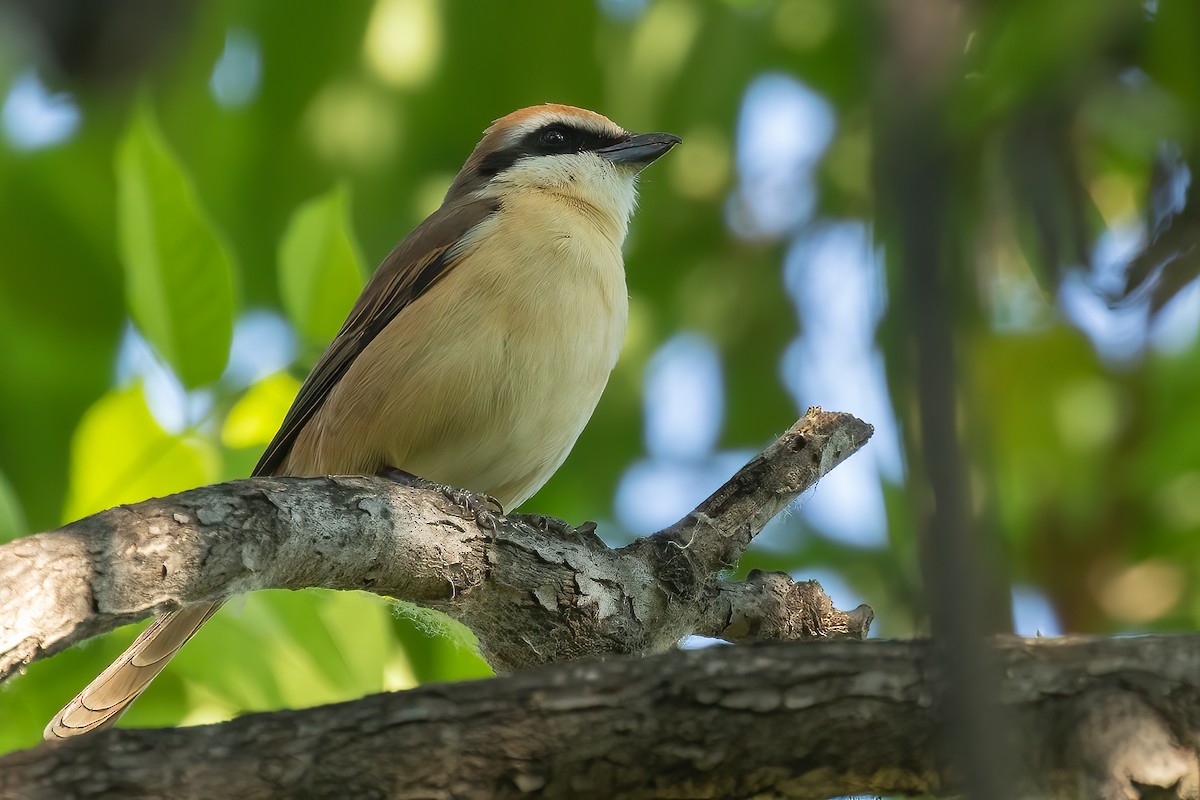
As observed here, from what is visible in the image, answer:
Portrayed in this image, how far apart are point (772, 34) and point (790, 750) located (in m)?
5.54

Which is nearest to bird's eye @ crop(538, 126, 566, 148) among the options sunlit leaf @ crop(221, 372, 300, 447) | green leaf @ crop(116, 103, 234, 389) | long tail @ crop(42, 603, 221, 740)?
sunlit leaf @ crop(221, 372, 300, 447)

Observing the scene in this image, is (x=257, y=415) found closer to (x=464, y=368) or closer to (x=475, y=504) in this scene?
(x=464, y=368)

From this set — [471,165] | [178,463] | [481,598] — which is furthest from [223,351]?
[471,165]

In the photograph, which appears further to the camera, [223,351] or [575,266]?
[575,266]

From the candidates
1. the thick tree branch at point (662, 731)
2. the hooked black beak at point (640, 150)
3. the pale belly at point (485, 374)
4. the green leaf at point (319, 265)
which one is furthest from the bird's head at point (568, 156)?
the thick tree branch at point (662, 731)

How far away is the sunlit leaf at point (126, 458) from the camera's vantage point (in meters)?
4.08

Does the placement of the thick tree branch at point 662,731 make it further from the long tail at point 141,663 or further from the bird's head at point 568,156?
the bird's head at point 568,156

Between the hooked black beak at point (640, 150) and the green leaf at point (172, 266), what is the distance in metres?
2.09

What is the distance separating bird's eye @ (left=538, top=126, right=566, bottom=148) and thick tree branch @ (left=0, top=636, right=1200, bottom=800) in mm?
3721

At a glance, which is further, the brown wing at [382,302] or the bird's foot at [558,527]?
the brown wing at [382,302]

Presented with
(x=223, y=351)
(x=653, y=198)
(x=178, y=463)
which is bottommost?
(x=178, y=463)

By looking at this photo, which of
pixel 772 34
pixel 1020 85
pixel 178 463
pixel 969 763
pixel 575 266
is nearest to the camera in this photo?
pixel 969 763

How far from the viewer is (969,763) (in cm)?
75

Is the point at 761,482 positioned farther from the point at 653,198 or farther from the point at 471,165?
the point at 653,198
